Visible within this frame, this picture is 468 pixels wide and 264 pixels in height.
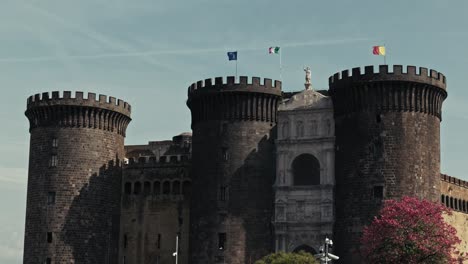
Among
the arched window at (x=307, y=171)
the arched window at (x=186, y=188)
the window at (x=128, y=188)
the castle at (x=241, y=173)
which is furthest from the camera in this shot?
the window at (x=128, y=188)

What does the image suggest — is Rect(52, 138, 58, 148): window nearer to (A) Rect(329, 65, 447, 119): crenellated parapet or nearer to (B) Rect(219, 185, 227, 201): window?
(B) Rect(219, 185, 227, 201): window

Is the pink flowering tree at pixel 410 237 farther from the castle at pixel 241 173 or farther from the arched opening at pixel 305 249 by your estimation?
the arched opening at pixel 305 249

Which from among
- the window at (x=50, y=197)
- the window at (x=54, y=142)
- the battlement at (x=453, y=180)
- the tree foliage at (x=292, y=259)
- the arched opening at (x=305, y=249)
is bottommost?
the tree foliage at (x=292, y=259)

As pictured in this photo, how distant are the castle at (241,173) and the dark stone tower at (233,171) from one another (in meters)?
0.11

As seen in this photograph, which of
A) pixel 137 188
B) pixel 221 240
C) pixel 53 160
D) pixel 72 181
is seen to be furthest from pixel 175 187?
pixel 53 160

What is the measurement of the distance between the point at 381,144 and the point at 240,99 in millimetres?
14312

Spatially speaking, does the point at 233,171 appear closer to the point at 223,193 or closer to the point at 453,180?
the point at 223,193

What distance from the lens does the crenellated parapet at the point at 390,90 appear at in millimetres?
77812

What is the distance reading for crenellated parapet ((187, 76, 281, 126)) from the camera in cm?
8325

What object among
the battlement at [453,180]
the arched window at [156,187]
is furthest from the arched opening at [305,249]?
the arched window at [156,187]

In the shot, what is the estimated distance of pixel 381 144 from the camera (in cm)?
7681

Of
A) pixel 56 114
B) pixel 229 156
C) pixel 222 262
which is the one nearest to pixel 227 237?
pixel 222 262

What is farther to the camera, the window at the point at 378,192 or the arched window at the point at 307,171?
the arched window at the point at 307,171

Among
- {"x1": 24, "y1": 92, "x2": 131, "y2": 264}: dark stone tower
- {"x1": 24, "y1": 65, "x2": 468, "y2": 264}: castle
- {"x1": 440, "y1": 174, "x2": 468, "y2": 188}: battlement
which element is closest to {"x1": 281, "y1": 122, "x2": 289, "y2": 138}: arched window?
{"x1": 24, "y1": 65, "x2": 468, "y2": 264}: castle
